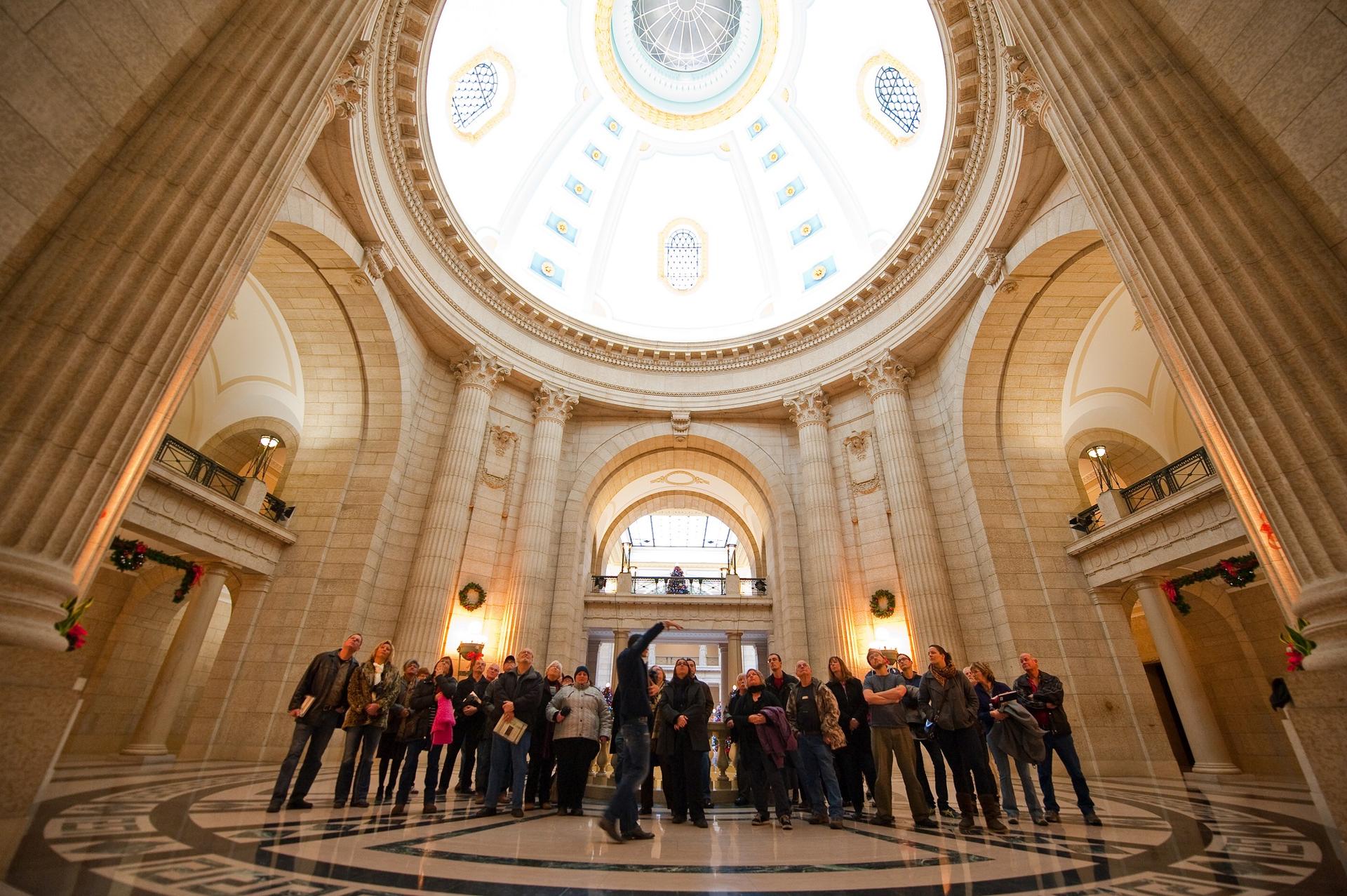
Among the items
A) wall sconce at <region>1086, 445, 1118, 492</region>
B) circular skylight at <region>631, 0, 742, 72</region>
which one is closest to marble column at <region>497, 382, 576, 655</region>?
wall sconce at <region>1086, 445, 1118, 492</region>

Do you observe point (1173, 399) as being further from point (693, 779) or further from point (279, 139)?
point (279, 139)

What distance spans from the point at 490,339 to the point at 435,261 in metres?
2.35

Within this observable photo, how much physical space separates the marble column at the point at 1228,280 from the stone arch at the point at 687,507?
59.0 feet

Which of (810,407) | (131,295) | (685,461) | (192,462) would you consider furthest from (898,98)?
(192,462)

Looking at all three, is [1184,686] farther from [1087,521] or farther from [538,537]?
[538,537]

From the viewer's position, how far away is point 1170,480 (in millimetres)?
10477

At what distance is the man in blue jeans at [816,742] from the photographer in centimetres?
506

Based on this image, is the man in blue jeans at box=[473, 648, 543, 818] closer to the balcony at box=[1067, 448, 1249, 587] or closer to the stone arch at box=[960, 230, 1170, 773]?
the balcony at box=[1067, 448, 1249, 587]

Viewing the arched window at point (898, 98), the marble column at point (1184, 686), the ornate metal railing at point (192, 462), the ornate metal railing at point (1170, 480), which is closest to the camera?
the marble column at point (1184, 686)

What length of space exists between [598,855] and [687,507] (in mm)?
19713

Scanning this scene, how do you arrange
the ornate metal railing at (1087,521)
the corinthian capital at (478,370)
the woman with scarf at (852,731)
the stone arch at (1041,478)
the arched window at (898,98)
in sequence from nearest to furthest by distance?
the woman with scarf at (852,731) → the stone arch at (1041,478) → the ornate metal railing at (1087,521) → the corinthian capital at (478,370) → the arched window at (898,98)

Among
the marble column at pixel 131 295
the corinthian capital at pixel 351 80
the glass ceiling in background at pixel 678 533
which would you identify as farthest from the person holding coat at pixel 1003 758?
the glass ceiling in background at pixel 678 533

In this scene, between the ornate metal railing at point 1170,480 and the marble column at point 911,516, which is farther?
the marble column at point 911,516

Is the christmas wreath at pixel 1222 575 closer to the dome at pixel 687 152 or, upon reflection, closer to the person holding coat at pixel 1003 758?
the person holding coat at pixel 1003 758
